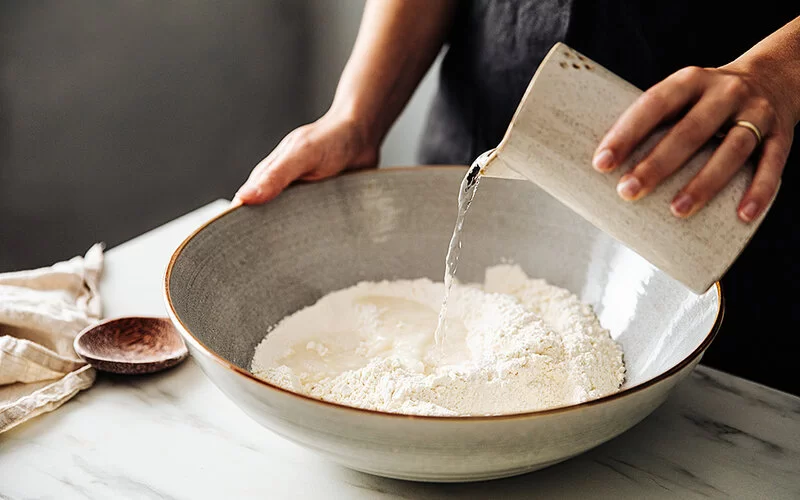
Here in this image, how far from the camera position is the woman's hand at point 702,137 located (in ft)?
2.15

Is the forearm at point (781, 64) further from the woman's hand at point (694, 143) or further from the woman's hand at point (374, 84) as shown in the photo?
the woman's hand at point (374, 84)

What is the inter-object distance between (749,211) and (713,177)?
0.04 m

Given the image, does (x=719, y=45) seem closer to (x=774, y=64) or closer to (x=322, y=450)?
(x=774, y=64)

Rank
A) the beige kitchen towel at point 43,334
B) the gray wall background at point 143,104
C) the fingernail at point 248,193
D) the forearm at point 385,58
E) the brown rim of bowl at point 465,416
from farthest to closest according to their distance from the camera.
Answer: the gray wall background at point 143,104 → the forearm at point 385,58 → the fingernail at point 248,193 → the beige kitchen towel at point 43,334 → the brown rim of bowl at point 465,416

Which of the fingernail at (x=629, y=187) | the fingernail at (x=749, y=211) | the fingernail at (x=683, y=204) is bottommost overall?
the fingernail at (x=749, y=211)

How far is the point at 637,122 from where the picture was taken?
651 mm

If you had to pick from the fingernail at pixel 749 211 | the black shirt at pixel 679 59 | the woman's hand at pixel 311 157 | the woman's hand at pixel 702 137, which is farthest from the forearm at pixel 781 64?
the woman's hand at pixel 311 157

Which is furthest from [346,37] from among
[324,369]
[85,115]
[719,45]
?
[324,369]

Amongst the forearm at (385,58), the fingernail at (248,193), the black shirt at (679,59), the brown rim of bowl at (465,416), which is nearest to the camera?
the brown rim of bowl at (465,416)

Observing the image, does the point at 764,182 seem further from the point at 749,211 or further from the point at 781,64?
the point at 781,64

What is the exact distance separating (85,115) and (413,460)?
1.63m

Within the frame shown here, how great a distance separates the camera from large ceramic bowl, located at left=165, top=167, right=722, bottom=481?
1.98ft

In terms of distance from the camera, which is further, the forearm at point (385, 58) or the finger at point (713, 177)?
the forearm at point (385, 58)

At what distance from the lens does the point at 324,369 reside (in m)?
0.86
